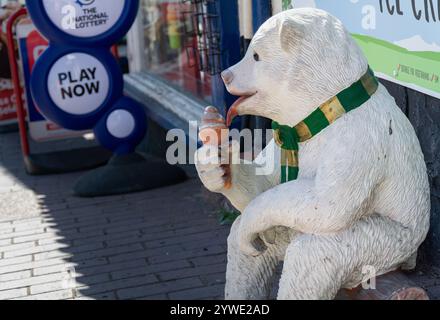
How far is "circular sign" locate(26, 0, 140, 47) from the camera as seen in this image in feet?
18.8

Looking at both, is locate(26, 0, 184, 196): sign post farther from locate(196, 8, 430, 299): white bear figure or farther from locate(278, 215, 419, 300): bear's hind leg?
locate(278, 215, 419, 300): bear's hind leg

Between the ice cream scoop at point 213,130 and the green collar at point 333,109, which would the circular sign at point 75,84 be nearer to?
the ice cream scoop at point 213,130

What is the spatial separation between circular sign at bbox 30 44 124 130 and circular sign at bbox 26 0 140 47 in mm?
107

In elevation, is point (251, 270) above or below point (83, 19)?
below

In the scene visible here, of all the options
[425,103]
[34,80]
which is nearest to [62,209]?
[34,80]

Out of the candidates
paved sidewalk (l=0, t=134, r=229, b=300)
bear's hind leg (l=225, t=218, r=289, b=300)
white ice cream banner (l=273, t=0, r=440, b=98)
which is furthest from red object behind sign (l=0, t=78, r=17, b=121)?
bear's hind leg (l=225, t=218, r=289, b=300)

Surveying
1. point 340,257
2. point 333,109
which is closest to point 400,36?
point 333,109

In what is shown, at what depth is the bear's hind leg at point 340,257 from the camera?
259 cm

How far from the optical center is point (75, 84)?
5973mm

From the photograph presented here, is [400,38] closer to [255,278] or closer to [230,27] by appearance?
[255,278]

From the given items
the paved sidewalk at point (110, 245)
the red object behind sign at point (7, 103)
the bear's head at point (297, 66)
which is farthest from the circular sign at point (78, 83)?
the bear's head at point (297, 66)

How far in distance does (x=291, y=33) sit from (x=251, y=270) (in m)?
0.91

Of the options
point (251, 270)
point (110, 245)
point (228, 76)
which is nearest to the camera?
point (228, 76)

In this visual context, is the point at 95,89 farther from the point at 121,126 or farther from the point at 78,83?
the point at 121,126
